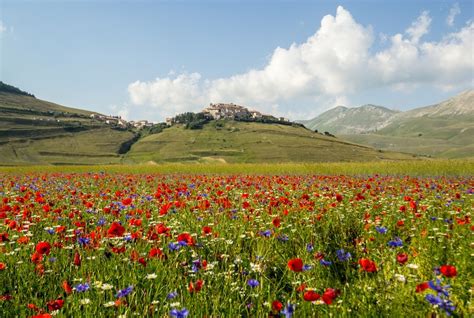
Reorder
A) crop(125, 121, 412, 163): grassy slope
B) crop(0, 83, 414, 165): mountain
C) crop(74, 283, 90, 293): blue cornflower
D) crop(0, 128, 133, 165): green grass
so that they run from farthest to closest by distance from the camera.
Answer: crop(125, 121, 412, 163): grassy slope → crop(0, 83, 414, 165): mountain → crop(0, 128, 133, 165): green grass → crop(74, 283, 90, 293): blue cornflower

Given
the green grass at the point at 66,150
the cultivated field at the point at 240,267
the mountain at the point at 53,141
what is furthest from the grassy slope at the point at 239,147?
the cultivated field at the point at 240,267

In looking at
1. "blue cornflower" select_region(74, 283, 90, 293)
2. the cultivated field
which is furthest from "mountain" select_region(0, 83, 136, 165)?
"blue cornflower" select_region(74, 283, 90, 293)

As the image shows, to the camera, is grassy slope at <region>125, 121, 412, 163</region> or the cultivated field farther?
grassy slope at <region>125, 121, 412, 163</region>

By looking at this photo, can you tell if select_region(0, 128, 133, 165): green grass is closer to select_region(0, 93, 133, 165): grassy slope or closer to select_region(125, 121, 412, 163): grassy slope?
select_region(0, 93, 133, 165): grassy slope

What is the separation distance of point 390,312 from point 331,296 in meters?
1.13

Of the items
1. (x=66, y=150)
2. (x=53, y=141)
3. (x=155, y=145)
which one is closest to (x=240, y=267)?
(x=66, y=150)

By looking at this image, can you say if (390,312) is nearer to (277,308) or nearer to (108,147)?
→ (277,308)

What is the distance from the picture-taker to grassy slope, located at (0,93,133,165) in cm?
13238

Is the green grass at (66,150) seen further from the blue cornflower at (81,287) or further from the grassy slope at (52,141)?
the blue cornflower at (81,287)

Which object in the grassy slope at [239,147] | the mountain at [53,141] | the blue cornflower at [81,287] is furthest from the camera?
the grassy slope at [239,147]

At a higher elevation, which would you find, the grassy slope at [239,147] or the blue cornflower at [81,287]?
the grassy slope at [239,147]

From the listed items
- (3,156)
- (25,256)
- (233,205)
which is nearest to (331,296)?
(25,256)

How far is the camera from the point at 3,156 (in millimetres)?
126500

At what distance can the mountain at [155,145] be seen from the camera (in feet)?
451
